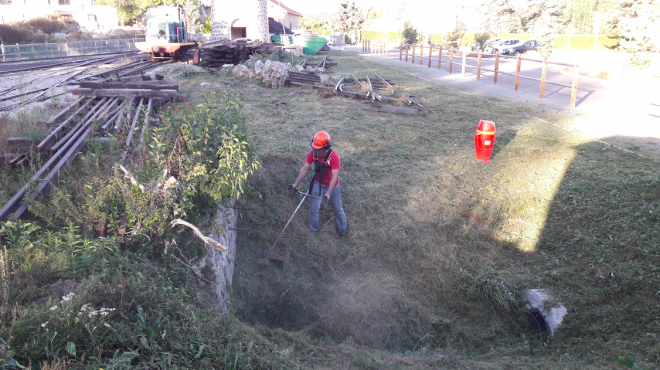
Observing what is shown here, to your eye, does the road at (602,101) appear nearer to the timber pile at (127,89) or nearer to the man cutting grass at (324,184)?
the man cutting grass at (324,184)

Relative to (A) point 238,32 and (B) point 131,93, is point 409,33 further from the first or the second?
(B) point 131,93

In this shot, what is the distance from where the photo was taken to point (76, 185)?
4902mm

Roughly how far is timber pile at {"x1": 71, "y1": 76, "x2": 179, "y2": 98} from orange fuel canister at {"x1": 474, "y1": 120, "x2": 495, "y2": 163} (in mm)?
7280

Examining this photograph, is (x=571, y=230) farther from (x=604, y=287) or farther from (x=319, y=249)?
(x=319, y=249)

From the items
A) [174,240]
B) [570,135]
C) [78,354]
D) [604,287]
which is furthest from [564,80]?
[78,354]

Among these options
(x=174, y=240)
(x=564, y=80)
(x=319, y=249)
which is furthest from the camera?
(x=564, y=80)

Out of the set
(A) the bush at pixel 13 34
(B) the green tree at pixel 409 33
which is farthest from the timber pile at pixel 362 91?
(A) the bush at pixel 13 34

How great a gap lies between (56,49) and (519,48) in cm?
3595

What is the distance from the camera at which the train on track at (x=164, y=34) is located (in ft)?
77.7

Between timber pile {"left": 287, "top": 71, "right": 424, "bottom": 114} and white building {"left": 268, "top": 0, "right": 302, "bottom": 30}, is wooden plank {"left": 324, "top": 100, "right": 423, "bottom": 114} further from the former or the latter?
white building {"left": 268, "top": 0, "right": 302, "bottom": 30}

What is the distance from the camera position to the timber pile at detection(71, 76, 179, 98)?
33.2 feet

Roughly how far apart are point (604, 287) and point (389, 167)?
420 cm

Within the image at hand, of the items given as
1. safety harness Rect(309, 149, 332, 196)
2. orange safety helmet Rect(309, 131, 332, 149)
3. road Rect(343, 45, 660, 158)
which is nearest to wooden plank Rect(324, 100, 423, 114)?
road Rect(343, 45, 660, 158)

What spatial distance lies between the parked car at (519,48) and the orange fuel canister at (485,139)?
99.3 feet
